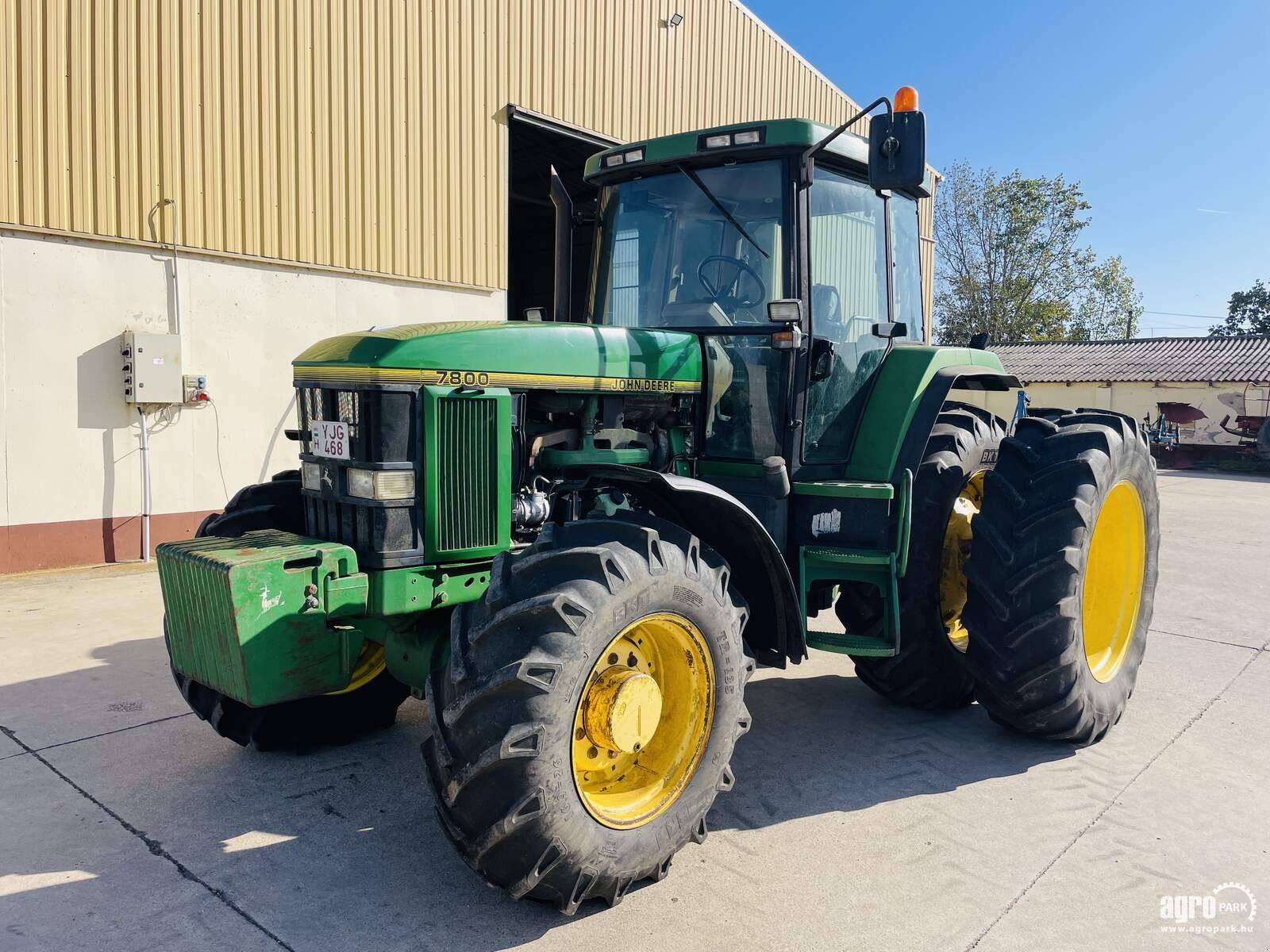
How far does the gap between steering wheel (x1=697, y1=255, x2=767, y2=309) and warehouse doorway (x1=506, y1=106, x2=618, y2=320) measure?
745 millimetres

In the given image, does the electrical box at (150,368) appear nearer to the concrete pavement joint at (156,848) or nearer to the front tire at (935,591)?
the concrete pavement joint at (156,848)

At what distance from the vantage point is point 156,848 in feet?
10.9

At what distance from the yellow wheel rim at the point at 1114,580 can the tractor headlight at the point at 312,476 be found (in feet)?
11.7

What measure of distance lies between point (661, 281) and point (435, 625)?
1853 mm

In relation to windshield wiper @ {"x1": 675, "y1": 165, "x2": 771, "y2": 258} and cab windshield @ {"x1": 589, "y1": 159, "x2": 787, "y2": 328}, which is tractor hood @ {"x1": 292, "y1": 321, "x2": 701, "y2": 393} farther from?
windshield wiper @ {"x1": 675, "y1": 165, "x2": 771, "y2": 258}

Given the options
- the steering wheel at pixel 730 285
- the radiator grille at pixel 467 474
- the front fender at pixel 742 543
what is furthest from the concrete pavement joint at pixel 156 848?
the steering wheel at pixel 730 285

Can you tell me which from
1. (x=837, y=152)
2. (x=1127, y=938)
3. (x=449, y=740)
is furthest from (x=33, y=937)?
(x=837, y=152)

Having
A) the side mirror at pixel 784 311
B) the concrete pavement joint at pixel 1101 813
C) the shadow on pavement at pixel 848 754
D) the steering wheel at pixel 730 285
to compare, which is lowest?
the concrete pavement joint at pixel 1101 813

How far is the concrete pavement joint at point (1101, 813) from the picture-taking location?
9.66 ft

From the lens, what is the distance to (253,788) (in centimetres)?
381

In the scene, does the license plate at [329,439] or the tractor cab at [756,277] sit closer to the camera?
the license plate at [329,439]

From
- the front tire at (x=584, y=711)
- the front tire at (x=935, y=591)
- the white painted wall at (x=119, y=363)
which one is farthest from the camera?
the white painted wall at (x=119, y=363)

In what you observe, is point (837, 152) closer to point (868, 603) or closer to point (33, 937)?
point (868, 603)

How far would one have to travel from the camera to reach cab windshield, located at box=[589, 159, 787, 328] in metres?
4.11
